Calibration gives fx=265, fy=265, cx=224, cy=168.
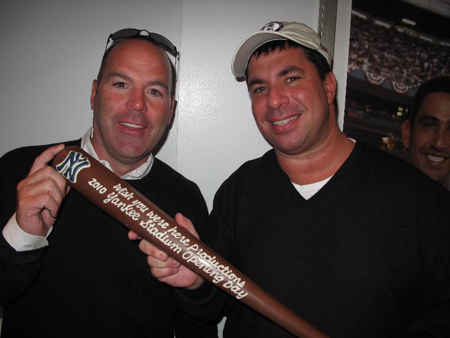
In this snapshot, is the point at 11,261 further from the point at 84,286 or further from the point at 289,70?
the point at 289,70

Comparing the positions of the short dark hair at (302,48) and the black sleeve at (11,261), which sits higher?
the short dark hair at (302,48)

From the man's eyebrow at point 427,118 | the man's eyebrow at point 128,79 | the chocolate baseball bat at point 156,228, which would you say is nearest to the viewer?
the chocolate baseball bat at point 156,228

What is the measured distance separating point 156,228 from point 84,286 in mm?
563

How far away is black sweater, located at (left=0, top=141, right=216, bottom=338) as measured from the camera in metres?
1.15

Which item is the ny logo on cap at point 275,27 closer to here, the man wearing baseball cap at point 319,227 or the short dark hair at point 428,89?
the man wearing baseball cap at point 319,227

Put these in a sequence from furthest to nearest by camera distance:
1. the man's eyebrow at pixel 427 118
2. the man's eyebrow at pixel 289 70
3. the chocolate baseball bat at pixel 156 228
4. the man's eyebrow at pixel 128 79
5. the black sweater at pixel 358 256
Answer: the man's eyebrow at pixel 427 118, the man's eyebrow at pixel 128 79, the man's eyebrow at pixel 289 70, the black sweater at pixel 358 256, the chocolate baseball bat at pixel 156 228

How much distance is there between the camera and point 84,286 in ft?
3.84

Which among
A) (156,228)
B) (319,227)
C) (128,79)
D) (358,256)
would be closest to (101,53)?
(128,79)

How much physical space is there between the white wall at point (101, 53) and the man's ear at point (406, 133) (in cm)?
40

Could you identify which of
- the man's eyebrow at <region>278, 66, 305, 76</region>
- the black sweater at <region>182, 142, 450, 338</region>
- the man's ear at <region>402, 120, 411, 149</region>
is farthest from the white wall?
the black sweater at <region>182, 142, 450, 338</region>

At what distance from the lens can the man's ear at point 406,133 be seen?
1622mm

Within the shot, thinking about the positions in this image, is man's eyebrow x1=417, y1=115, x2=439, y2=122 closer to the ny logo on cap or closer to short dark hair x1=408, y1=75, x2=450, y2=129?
short dark hair x1=408, y1=75, x2=450, y2=129

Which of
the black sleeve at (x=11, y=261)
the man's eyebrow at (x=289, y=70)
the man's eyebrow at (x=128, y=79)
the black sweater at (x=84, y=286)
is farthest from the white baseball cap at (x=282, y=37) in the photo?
the black sleeve at (x=11, y=261)

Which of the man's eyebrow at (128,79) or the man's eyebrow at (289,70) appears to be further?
the man's eyebrow at (128,79)
